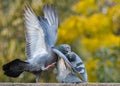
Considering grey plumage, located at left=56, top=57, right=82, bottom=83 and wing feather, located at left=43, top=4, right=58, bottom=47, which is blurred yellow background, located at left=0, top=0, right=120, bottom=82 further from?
grey plumage, located at left=56, top=57, right=82, bottom=83

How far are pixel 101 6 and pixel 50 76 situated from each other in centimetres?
190

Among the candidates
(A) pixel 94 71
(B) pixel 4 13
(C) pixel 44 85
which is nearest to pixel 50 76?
(A) pixel 94 71

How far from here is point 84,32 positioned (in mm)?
9625

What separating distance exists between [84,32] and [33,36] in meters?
4.38

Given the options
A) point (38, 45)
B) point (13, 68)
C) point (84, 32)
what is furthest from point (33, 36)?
point (84, 32)

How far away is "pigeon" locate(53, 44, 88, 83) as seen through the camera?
4.80 metres

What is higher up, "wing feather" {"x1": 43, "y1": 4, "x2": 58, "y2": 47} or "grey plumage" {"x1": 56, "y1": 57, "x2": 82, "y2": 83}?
"wing feather" {"x1": 43, "y1": 4, "x2": 58, "y2": 47}

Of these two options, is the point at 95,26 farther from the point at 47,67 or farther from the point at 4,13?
the point at 47,67

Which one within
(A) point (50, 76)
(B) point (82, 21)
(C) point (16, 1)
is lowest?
(A) point (50, 76)

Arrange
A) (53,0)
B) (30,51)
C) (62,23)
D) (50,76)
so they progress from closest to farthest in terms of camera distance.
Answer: (30,51), (53,0), (50,76), (62,23)

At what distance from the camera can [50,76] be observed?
29.6 ft

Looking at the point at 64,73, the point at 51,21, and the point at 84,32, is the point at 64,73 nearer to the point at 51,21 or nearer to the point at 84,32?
the point at 51,21

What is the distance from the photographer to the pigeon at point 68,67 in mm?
4797

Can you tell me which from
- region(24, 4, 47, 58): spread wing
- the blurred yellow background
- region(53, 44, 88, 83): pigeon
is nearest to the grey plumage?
region(53, 44, 88, 83): pigeon
